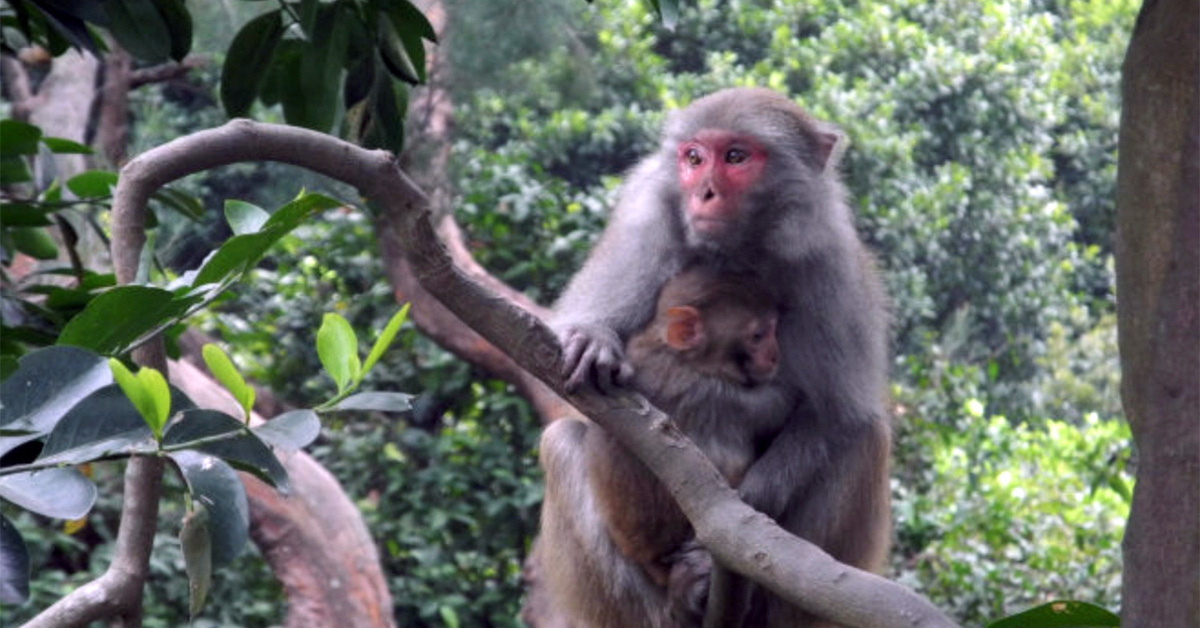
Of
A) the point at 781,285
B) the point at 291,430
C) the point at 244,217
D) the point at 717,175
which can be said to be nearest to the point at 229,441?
the point at 291,430

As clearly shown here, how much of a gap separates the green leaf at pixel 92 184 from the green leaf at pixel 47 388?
1.09 meters

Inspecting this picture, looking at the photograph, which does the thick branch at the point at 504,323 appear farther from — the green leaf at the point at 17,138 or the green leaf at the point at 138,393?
the green leaf at the point at 17,138

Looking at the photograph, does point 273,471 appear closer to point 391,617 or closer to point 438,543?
point 391,617

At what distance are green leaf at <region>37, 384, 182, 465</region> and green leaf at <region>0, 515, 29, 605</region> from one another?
83mm

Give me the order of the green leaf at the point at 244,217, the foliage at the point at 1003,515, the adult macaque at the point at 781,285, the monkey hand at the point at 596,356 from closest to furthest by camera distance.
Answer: the green leaf at the point at 244,217 → the monkey hand at the point at 596,356 → the adult macaque at the point at 781,285 → the foliage at the point at 1003,515

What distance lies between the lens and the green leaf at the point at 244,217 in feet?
6.40

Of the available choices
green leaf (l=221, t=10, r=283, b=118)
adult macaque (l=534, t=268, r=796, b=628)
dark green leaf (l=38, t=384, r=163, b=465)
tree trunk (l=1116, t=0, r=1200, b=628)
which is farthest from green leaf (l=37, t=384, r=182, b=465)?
adult macaque (l=534, t=268, r=796, b=628)

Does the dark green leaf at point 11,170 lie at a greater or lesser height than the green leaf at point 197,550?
lesser

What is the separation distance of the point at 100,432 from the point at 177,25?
128 cm

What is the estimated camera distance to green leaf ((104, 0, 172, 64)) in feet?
8.40

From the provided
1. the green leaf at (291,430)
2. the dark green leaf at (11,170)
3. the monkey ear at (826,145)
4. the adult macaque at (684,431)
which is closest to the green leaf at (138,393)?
the green leaf at (291,430)

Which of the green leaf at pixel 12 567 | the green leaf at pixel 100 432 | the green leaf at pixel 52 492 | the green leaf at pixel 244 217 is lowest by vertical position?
the green leaf at pixel 12 567

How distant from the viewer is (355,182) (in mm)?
1936

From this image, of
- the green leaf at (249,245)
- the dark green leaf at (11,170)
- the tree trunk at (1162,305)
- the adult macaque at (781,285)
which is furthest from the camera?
the adult macaque at (781,285)
